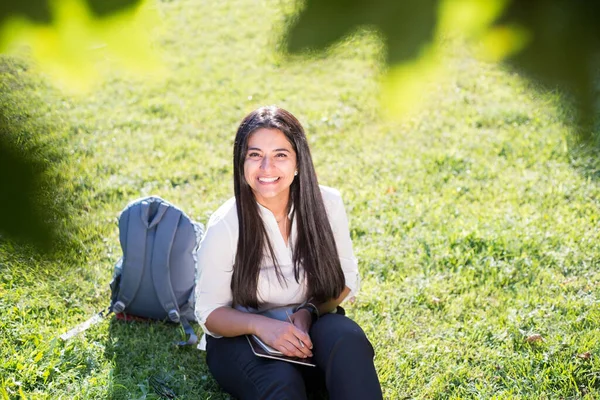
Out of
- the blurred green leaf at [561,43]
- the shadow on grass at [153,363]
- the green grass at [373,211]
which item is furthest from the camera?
the shadow on grass at [153,363]

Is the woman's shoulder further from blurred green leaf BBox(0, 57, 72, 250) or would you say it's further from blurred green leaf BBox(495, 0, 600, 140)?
blurred green leaf BBox(495, 0, 600, 140)

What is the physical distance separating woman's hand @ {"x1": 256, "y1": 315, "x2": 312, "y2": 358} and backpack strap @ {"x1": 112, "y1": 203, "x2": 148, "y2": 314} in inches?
33.5

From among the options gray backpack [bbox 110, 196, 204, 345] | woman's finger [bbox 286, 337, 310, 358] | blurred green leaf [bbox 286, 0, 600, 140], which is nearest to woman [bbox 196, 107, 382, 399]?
woman's finger [bbox 286, 337, 310, 358]

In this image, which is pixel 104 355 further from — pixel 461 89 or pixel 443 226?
pixel 461 89

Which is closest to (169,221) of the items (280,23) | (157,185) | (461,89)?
(157,185)

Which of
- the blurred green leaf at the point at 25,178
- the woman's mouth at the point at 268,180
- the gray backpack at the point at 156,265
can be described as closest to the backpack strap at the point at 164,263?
the gray backpack at the point at 156,265

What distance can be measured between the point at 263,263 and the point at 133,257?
680mm

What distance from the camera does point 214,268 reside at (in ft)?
9.40

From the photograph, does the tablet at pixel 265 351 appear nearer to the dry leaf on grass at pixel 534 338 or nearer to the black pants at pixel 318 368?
the black pants at pixel 318 368

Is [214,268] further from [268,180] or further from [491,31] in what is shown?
[491,31]

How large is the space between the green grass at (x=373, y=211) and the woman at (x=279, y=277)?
0.39 metres

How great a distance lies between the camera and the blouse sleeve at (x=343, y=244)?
3.04 m

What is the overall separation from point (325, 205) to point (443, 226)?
1487 mm

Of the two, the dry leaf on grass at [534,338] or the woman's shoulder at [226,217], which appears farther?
the dry leaf on grass at [534,338]
